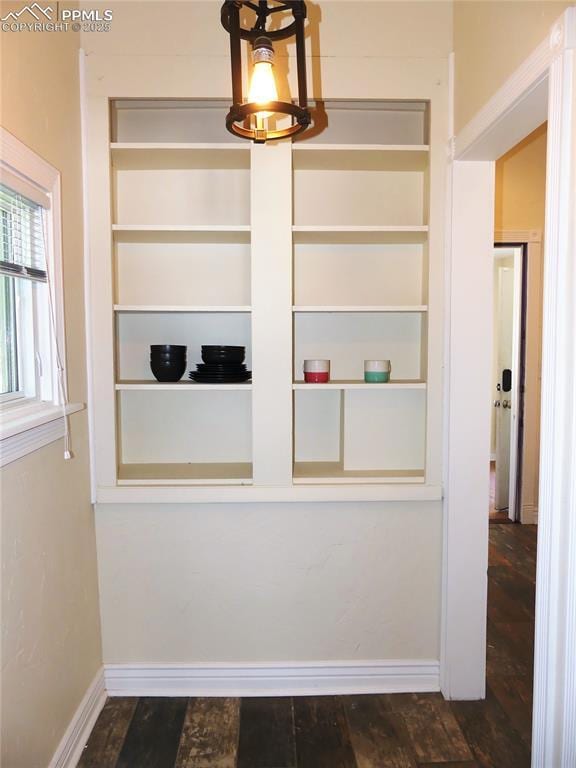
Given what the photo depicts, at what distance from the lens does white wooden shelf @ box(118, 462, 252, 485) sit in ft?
7.23

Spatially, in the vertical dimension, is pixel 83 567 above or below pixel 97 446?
below

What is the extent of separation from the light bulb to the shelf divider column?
2.18 feet

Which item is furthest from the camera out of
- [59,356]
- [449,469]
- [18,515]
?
[449,469]

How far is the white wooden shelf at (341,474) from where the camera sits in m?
2.23

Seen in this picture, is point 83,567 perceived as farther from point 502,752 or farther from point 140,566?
point 502,752

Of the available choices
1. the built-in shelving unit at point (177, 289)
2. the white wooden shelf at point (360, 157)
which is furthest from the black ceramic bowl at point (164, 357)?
the white wooden shelf at point (360, 157)

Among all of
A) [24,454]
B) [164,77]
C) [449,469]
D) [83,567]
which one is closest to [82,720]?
[83,567]

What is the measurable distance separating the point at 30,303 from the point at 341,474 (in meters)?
1.40

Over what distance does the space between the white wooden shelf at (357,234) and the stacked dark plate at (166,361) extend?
2.32ft

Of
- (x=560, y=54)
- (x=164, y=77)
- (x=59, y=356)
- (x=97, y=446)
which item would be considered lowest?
(x=97, y=446)

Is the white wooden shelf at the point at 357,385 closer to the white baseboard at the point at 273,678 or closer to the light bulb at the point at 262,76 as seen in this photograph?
the light bulb at the point at 262,76

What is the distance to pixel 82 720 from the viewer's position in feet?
6.48

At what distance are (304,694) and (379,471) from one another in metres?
1.00

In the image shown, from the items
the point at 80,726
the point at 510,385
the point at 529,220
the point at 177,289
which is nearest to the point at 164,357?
the point at 177,289
